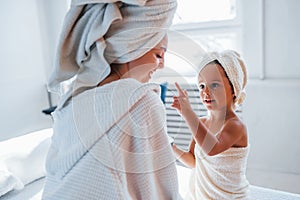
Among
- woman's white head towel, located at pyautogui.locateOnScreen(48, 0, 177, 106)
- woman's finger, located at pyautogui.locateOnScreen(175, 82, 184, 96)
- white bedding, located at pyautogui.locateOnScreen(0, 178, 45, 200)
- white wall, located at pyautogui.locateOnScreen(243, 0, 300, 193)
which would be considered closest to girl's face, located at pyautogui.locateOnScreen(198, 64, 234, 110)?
woman's finger, located at pyautogui.locateOnScreen(175, 82, 184, 96)

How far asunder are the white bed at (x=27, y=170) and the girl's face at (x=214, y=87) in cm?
40

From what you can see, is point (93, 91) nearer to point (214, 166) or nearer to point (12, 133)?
point (214, 166)

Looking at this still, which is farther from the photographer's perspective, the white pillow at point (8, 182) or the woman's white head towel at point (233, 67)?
the white pillow at point (8, 182)

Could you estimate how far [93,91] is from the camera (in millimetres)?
562

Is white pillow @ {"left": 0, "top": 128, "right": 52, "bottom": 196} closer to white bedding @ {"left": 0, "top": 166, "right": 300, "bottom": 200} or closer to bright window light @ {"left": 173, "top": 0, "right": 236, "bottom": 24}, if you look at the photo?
white bedding @ {"left": 0, "top": 166, "right": 300, "bottom": 200}

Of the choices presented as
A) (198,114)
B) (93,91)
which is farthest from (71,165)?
(198,114)

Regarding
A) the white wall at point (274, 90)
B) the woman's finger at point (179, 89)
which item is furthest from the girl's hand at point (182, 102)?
the white wall at point (274, 90)

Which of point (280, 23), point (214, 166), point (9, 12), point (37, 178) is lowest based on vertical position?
point (37, 178)

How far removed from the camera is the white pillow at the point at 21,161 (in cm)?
127

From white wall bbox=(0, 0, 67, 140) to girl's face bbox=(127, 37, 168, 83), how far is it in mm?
2056

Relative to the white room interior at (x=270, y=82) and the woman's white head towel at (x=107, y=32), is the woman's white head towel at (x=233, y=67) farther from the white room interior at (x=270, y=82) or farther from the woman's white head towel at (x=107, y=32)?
the white room interior at (x=270, y=82)

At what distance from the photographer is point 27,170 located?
1386 millimetres

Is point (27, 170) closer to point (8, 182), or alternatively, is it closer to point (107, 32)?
point (8, 182)

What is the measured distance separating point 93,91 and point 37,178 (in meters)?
1.05
